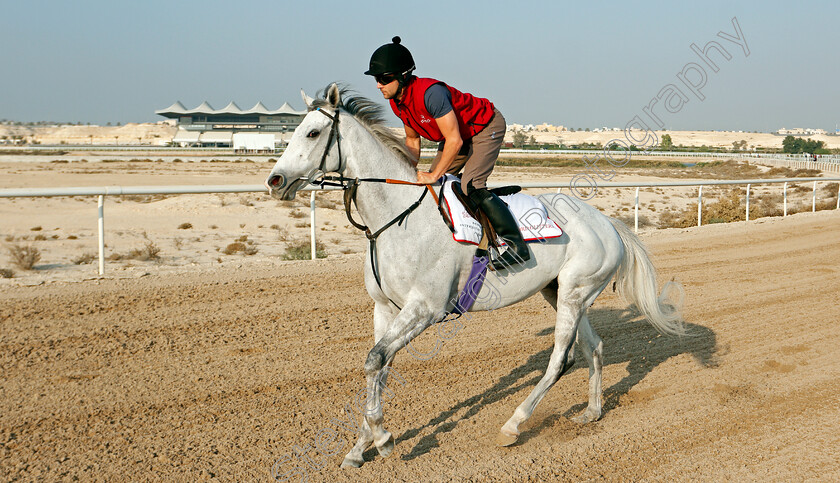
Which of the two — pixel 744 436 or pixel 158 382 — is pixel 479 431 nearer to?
pixel 744 436

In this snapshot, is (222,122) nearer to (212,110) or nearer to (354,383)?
(212,110)

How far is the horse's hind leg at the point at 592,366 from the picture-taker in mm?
4473

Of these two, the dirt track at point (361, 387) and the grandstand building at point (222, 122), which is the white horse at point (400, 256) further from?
the grandstand building at point (222, 122)

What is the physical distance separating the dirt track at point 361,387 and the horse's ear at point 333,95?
6.66ft

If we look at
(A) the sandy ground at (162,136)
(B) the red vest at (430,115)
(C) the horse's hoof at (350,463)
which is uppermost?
(A) the sandy ground at (162,136)

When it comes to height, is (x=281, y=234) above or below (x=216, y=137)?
below

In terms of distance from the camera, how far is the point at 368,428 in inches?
147

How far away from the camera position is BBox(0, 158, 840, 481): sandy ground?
3.69m

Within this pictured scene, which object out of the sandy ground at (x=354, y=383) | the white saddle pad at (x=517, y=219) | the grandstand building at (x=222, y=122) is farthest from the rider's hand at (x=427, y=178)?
the grandstand building at (x=222, y=122)

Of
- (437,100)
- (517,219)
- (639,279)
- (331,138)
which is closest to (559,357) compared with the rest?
(517,219)

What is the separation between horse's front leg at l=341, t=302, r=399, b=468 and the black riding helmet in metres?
1.35

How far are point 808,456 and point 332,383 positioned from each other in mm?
3160

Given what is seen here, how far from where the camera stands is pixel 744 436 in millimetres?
4070

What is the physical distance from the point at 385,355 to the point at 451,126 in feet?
4.41
